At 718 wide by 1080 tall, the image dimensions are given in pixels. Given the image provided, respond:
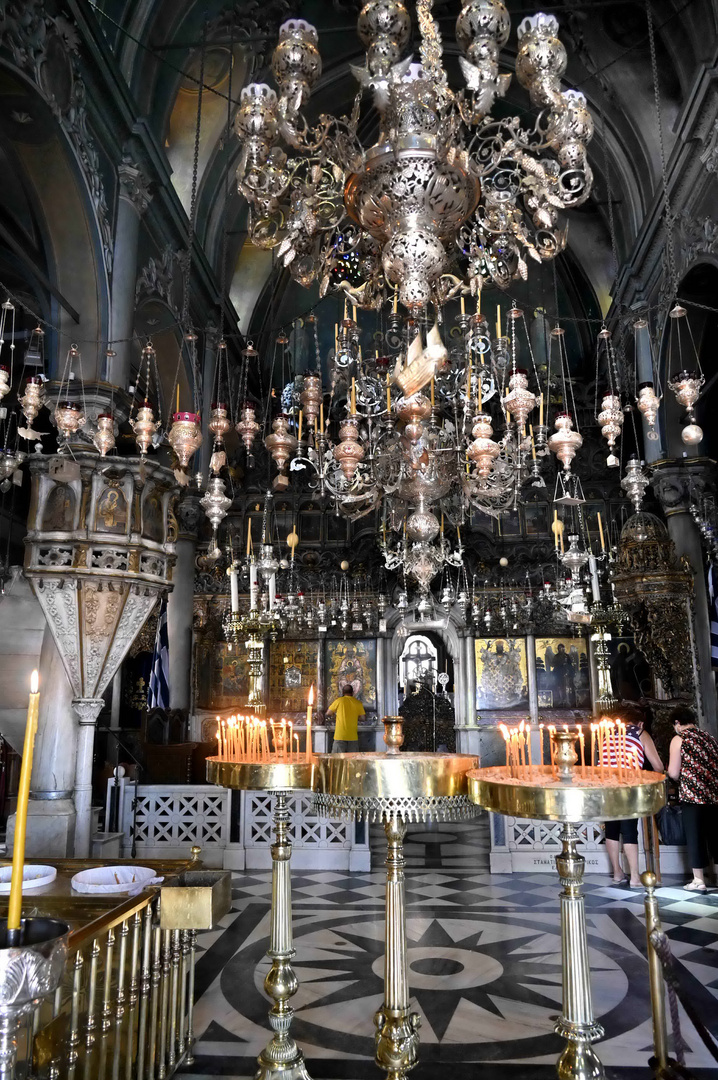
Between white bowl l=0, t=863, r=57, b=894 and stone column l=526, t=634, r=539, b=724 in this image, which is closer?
white bowl l=0, t=863, r=57, b=894

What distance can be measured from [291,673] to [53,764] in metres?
7.35

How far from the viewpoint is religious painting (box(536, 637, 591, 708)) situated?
41.8 ft

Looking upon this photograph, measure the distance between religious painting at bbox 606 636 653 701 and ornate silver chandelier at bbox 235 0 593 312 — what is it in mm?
9173

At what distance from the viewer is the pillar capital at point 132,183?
7668mm

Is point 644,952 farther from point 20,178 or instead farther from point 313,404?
point 20,178

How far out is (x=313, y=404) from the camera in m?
4.98

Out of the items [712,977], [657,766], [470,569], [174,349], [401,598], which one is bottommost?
[712,977]

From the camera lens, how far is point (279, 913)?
321 cm

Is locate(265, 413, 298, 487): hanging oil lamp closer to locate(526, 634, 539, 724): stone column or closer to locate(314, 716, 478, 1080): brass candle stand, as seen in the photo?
locate(314, 716, 478, 1080): brass candle stand

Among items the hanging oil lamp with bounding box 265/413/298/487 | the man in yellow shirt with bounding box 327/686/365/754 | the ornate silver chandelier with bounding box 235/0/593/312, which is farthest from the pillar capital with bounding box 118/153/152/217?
the man in yellow shirt with bounding box 327/686/365/754

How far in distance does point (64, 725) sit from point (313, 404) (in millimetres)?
3647

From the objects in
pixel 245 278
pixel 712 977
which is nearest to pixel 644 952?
pixel 712 977

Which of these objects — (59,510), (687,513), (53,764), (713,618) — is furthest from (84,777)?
(687,513)

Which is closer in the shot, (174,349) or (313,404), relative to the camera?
(313,404)
